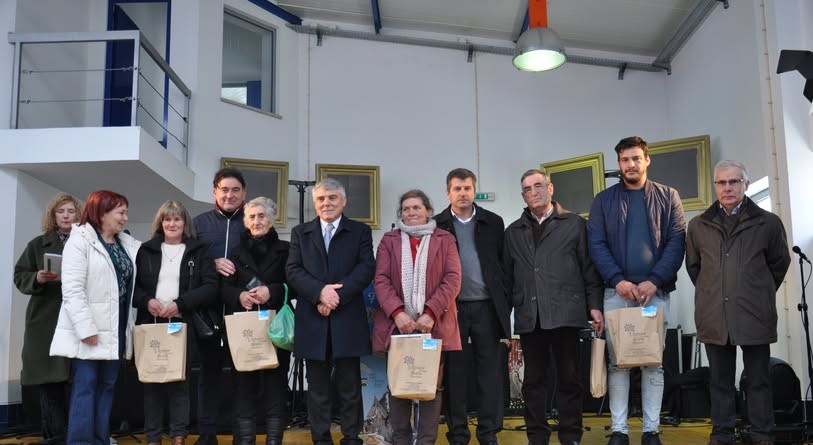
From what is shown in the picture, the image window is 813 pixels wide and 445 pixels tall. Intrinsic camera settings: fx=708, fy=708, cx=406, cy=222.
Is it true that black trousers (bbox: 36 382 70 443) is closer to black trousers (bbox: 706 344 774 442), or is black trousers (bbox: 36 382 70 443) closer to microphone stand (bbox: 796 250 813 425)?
black trousers (bbox: 706 344 774 442)

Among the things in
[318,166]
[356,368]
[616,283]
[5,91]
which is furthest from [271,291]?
[318,166]

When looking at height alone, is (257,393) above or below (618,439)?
above

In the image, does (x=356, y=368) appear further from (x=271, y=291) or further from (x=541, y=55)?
(x=541, y=55)

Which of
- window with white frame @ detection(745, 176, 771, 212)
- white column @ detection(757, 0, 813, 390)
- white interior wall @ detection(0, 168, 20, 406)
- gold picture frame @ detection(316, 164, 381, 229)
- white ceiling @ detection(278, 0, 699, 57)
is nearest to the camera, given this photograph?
white column @ detection(757, 0, 813, 390)

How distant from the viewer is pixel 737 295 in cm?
351

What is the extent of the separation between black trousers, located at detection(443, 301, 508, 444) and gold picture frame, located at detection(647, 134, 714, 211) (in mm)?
3761

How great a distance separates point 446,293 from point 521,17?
5099mm

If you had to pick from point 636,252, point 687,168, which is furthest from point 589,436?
point 687,168

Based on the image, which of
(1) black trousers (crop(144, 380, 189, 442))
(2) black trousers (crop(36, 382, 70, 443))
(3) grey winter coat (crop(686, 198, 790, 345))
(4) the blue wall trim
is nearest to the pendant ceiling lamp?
(3) grey winter coat (crop(686, 198, 790, 345))

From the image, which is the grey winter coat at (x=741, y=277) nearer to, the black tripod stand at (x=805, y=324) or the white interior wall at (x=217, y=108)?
the black tripod stand at (x=805, y=324)

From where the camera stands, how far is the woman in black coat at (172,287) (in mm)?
3656

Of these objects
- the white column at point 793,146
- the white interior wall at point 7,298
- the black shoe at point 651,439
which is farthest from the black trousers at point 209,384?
the white column at point 793,146

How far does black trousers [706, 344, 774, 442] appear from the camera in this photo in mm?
3496

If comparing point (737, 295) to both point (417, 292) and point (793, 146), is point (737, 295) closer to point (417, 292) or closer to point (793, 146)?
point (417, 292)
